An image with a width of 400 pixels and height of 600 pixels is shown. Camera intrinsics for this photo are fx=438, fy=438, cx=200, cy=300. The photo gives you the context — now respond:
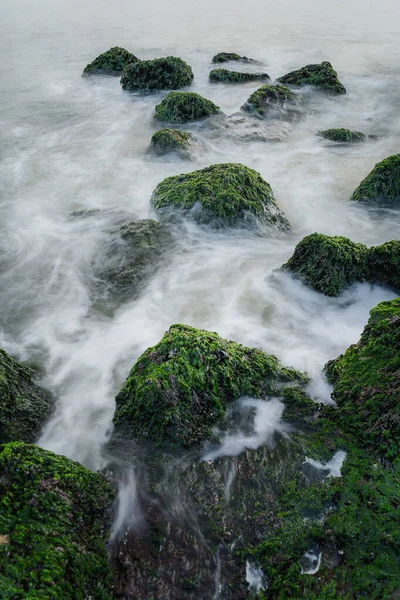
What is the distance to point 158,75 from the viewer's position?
13.5 meters

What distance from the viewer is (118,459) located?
138 inches

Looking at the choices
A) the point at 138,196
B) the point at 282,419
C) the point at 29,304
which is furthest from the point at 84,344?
the point at 138,196

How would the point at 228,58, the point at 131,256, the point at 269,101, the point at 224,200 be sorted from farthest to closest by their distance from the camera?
1. the point at 228,58
2. the point at 269,101
3. the point at 224,200
4. the point at 131,256

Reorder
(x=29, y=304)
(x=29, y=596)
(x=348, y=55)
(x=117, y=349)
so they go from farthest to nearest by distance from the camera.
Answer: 1. (x=348, y=55)
2. (x=29, y=304)
3. (x=117, y=349)
4. (x=29, y=596)

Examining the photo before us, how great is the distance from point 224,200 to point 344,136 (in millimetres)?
5057

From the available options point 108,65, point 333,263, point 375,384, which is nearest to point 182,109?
point 108,65

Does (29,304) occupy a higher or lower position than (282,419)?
lower

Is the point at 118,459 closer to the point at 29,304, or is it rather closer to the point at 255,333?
the point at 255,333

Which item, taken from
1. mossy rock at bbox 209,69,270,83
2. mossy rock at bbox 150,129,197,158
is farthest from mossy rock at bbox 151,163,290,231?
mossy rock at bbox 209,69,270,83

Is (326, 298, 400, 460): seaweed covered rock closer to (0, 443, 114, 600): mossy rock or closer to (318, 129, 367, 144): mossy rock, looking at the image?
(0, 443, 114, 600): mossy rock

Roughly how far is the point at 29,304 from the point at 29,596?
158 inches

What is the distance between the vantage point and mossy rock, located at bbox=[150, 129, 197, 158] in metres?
9.19

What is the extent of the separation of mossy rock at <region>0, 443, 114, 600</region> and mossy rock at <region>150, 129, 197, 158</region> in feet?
24.5

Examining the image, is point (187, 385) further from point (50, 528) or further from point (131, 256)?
point (131, 256)
